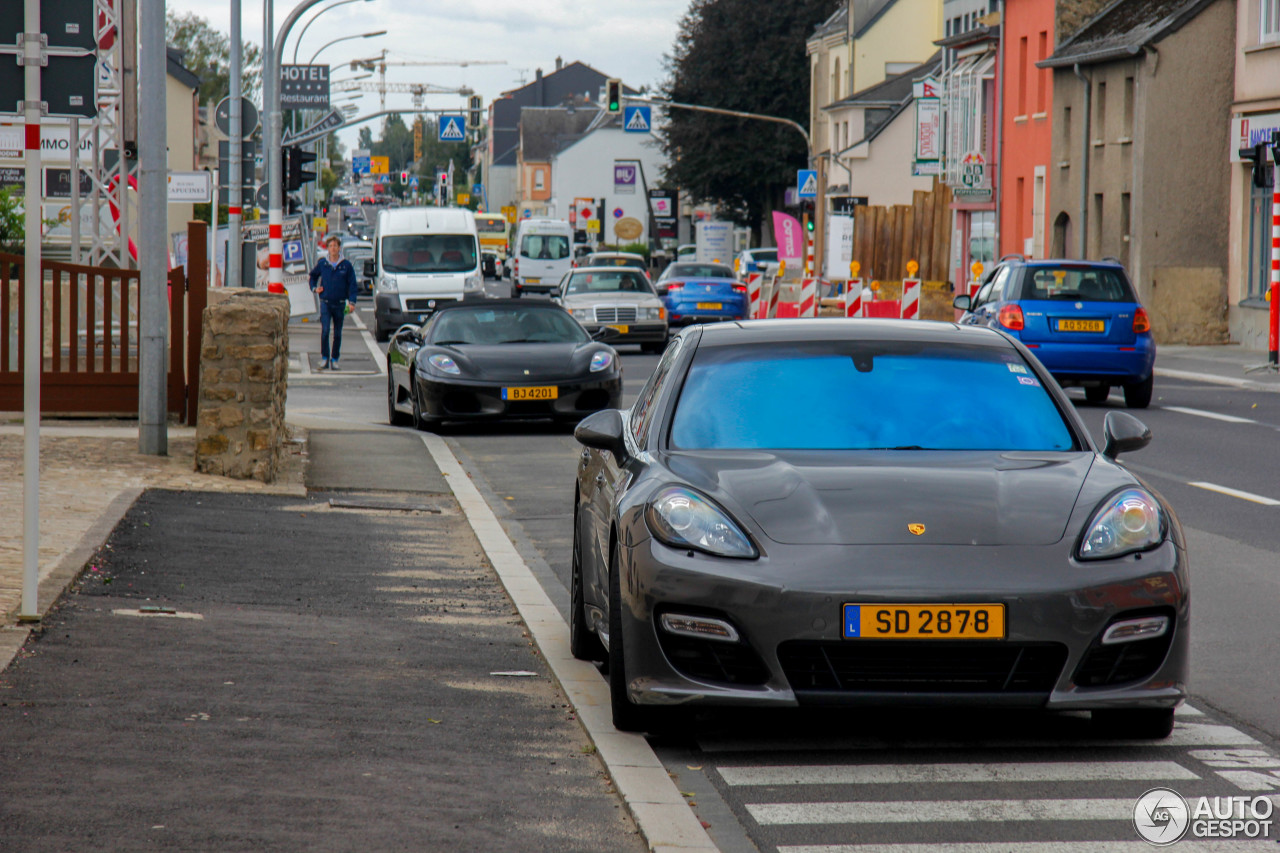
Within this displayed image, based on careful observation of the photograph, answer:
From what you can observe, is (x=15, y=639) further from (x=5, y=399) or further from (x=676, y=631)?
(x=5, y=399)

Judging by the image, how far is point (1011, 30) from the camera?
51.0 m

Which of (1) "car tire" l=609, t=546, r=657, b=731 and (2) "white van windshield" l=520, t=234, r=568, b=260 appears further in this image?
(2) "white van windshield" l=520, t=234, r=568, b=260

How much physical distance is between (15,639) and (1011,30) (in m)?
47.3

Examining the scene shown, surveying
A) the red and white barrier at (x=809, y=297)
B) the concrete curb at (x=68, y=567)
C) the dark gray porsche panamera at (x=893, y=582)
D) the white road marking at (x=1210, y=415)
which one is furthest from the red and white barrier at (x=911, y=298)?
the dark gray porsche panamera at (x=893, y=582)

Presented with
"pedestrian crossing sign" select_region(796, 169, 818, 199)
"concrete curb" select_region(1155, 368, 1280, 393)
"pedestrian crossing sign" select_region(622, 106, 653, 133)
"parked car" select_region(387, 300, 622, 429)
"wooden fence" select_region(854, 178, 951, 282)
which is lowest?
"concrete curb" select_region(1155, 368, 1280, 393)

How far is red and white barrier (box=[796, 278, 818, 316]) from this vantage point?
36375 mm

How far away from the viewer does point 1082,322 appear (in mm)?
21891

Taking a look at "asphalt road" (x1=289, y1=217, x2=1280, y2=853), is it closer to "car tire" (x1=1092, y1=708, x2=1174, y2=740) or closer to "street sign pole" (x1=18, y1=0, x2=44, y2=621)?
"car tire" (x1=1092, y1=708, x2=1174, y2=740)

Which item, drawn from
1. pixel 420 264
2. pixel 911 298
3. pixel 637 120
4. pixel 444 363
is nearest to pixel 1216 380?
pixel 911 298

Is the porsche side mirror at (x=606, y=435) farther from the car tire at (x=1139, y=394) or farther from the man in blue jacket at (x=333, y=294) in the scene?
the man in blue jacket at (x=333, y=294)

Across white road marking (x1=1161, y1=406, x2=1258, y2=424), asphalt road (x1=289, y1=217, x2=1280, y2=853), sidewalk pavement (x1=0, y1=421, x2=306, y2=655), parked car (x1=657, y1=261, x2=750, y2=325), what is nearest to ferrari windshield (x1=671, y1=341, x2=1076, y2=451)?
asphalt road (x1=289, y1=217, x2=1280, y2=853)

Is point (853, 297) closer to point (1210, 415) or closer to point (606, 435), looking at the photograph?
point (1210, 415)

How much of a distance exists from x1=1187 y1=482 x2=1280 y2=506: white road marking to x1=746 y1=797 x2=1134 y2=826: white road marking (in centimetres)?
827

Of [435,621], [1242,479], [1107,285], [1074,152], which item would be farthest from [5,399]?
[1074,152]
